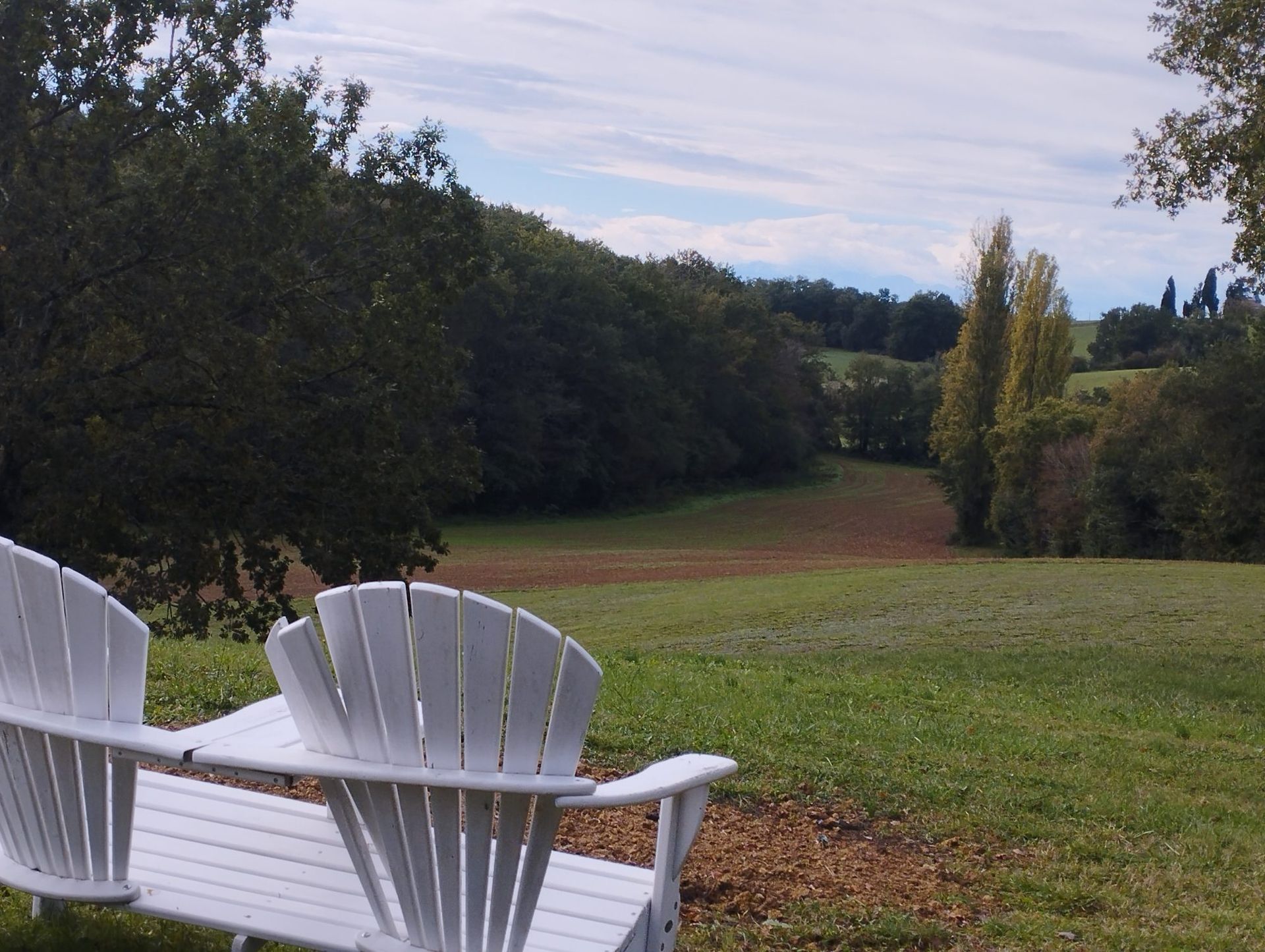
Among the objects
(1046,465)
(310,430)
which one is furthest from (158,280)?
(1046,465)

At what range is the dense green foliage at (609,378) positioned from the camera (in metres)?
50.7

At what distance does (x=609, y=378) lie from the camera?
5478 cm

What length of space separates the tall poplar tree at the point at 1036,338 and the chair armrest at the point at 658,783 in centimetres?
5150

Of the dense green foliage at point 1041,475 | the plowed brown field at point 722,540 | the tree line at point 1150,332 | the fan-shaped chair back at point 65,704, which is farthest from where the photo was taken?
the tree line at point 1150,332

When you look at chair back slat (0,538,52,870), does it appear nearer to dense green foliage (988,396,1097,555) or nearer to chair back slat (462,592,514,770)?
chair back slat (462,592,514,770)

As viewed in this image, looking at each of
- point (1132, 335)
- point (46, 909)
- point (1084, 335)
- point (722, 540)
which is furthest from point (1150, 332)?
point (46, 909)

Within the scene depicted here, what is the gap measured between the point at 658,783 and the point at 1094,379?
257ft

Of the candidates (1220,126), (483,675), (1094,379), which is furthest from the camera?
(1094,379)

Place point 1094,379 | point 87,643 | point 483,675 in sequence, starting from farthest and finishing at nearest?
point 1094,379 → point 87,643 → point 483,675

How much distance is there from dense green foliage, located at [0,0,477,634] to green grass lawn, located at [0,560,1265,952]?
5641 millimetres

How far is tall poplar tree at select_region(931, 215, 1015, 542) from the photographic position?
172ft

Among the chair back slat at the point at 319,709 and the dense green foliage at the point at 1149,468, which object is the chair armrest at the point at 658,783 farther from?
the dense green foliage at the point at 1149,468

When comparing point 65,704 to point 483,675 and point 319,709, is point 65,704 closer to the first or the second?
point 319,709

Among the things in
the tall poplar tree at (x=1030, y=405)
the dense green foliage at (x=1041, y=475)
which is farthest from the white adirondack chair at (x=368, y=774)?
the tall poplar tree at (x=1030, y=405)
